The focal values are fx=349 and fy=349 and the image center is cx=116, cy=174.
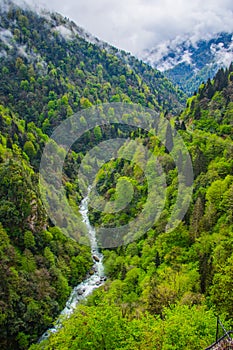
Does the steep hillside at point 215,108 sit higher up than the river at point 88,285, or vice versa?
the steep hillside at point 215,108

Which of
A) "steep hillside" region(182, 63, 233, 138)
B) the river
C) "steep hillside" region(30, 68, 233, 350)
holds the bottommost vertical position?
the river

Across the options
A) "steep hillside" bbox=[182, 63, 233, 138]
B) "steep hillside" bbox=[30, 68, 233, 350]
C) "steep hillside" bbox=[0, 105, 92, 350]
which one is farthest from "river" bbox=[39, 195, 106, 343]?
"steep hillside" bbox=[182, 63, 233, 138]

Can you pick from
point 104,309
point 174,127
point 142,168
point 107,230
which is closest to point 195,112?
point 174,127

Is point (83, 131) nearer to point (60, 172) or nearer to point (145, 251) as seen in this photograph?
point (60, 172)

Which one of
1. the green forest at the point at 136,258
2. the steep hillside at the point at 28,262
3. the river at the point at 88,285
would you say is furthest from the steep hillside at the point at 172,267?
Result: the steep hillside at the point at 28,262

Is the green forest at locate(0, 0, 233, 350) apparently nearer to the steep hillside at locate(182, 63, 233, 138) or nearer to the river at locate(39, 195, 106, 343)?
the steep hillside at locate(182, 63, 233, 138)

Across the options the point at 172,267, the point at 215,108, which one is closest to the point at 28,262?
the point at 172,267

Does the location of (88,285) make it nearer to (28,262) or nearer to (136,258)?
(28,262)

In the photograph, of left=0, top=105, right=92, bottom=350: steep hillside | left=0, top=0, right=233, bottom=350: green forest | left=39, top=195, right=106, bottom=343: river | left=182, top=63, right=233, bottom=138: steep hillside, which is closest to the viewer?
left=0, top=0, right=233, bottom=350: green forest

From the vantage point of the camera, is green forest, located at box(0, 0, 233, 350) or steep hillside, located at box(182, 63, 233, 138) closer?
green forest, located at box(0, 0, 233, 350)

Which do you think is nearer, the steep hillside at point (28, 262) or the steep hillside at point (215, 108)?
the steep hillside at point (28, 262)

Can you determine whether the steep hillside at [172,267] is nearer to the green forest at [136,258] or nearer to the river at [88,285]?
the green forest at [136,258]
